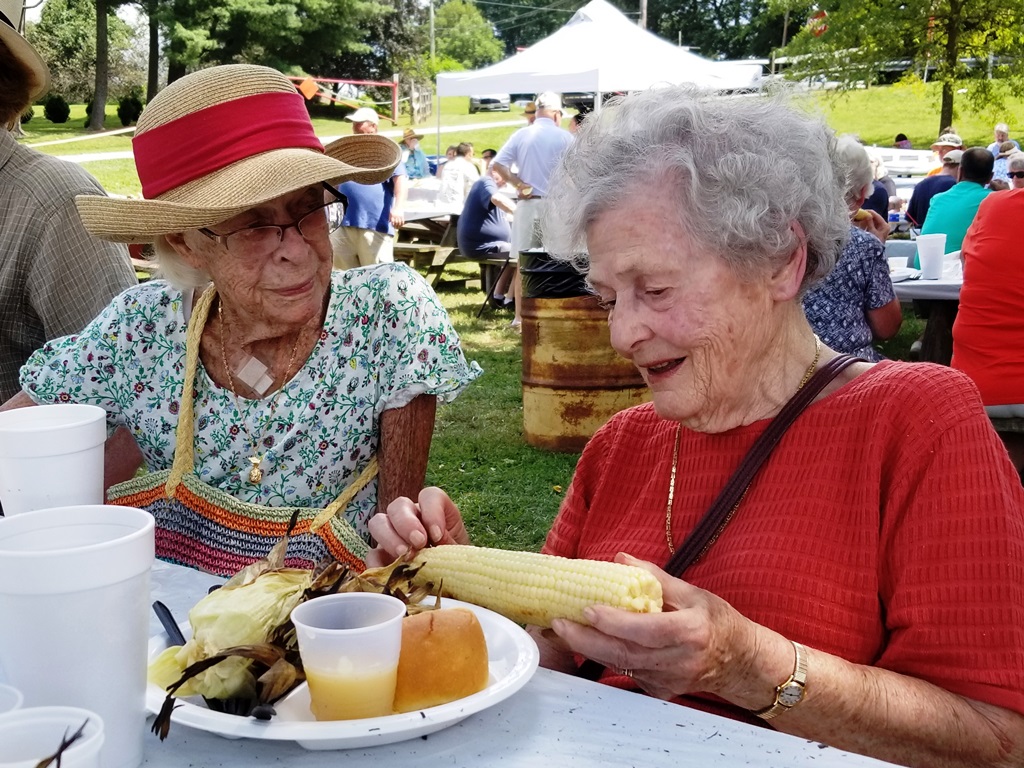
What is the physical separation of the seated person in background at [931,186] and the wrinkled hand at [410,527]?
446 inches

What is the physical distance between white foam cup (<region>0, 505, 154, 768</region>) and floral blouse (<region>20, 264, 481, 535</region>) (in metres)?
1.27

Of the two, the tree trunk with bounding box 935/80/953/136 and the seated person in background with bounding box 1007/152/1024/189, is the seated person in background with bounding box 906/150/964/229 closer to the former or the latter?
the seated person in background with bounding box 1007/152/1024/189

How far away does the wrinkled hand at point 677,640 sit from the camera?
4.51ft

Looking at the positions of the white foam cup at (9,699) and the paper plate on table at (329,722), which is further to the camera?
the paper plate on table at (329,722)

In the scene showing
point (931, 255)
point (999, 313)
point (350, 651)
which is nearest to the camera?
point (350, 651)

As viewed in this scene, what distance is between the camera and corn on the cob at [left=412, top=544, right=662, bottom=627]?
1.41 meters

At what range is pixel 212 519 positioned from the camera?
2414 millimetres

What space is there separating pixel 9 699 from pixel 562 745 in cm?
67

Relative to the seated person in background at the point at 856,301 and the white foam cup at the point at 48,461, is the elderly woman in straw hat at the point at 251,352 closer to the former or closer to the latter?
the white foam cup at the point at 48,461

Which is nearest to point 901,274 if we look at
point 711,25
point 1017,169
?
point 1017,169

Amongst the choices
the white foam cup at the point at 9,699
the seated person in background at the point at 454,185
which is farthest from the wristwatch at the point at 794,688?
the seated person in background at the point at 454,185

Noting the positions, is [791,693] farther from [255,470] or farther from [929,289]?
[929,289]

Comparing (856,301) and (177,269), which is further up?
(177,269)

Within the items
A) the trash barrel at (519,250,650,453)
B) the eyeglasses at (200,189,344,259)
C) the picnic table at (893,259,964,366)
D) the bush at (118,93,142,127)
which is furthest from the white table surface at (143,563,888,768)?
the bush at (118,93,142,127)
